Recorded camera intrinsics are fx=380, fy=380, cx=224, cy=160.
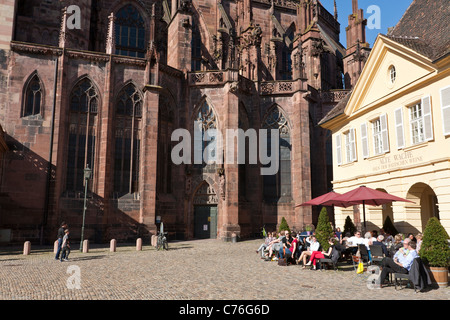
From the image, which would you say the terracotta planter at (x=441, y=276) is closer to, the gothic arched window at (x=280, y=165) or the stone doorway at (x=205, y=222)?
the stone doorway at (x=205, y=222)

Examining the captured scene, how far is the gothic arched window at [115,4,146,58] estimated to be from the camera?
112 feet

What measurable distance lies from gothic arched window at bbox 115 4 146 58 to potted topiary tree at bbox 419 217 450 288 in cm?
2965

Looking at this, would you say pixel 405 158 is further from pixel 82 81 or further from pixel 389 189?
pixel 82 81

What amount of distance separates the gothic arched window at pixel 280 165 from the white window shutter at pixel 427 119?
15.8 meters

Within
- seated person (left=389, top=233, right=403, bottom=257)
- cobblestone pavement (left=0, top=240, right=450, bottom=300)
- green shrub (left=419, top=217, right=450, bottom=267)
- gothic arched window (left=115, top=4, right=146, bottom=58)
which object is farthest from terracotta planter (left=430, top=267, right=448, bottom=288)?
gothic arched window (left=115, top=4, right=146, bottom=58)

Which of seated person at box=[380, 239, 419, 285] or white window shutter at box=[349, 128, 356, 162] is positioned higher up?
white window shutter at box=[349, 128, 356, 162]

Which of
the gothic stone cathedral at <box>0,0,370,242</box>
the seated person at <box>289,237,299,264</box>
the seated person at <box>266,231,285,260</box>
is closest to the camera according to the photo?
the seated person at <box>289,237,299,264</box>

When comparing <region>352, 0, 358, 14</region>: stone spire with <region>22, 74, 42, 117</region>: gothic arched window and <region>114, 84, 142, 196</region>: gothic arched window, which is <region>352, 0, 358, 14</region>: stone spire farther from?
<region>22, 74, 42, 117</region>: gothic arched window

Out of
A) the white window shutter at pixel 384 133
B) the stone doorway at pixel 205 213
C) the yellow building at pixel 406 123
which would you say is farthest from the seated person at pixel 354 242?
the stone doorway at pixel 205 213

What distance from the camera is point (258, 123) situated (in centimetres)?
3034

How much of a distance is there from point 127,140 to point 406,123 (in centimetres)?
1731

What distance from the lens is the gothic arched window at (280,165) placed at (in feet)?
98.5
